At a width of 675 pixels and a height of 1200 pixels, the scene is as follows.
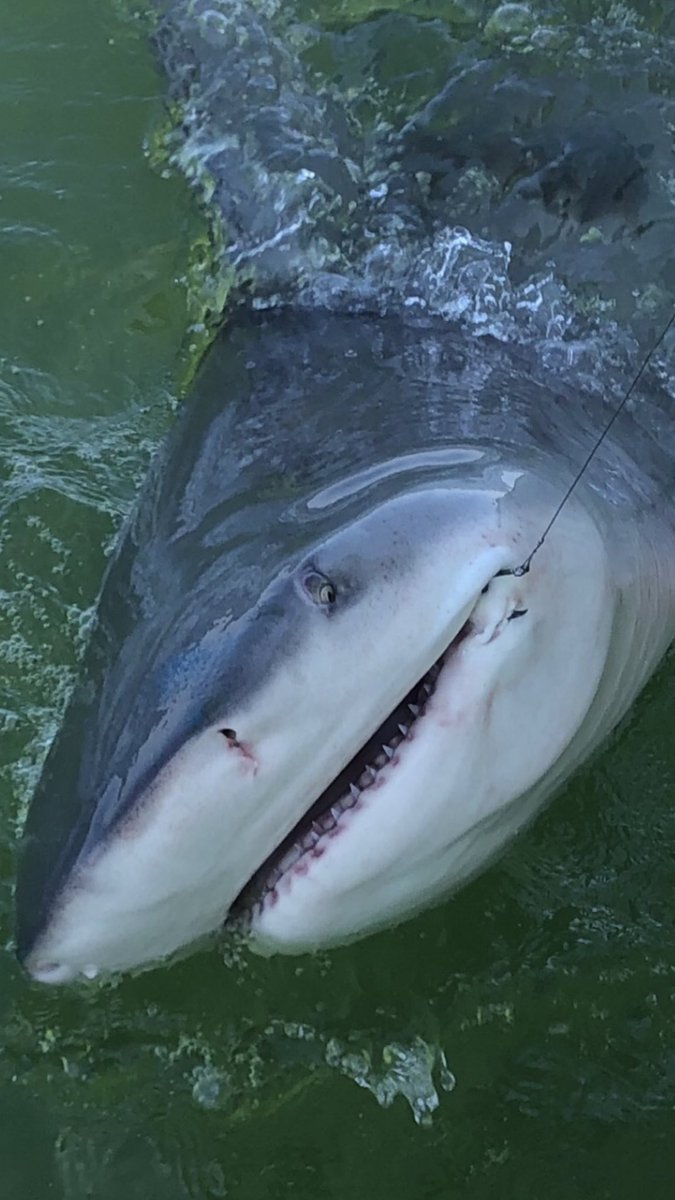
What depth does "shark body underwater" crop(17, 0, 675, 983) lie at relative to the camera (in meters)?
1.07

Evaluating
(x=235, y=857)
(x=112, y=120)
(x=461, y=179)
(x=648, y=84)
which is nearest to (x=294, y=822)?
(x=235, y=857)

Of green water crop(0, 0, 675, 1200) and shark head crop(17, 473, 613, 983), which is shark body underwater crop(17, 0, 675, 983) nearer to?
shark head crop(17, 473, 613, 983)

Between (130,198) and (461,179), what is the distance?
0.82m

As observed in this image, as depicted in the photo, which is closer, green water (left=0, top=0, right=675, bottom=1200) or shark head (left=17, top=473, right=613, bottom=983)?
shark head (left=17, top=473, right=613, bottom=983)

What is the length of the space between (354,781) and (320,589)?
18cm

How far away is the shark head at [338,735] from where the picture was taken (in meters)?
1.06

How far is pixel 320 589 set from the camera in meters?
1.08

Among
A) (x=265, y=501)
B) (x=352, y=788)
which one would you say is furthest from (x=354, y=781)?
(x=265, y=501)

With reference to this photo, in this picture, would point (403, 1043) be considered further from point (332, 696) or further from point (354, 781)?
point (332, 696)

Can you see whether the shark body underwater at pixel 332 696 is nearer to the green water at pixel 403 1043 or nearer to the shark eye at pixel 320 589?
the shark eye at pixel 320 589

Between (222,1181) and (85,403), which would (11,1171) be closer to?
(222,1181)

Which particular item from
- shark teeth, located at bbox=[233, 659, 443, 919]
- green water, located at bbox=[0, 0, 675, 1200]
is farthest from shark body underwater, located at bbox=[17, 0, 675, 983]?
green water, located at bbox=[0, 0, 675, 1200]

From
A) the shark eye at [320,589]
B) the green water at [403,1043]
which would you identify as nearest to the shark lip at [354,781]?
the shark eye at [320,589]

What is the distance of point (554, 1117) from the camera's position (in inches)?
64.0
